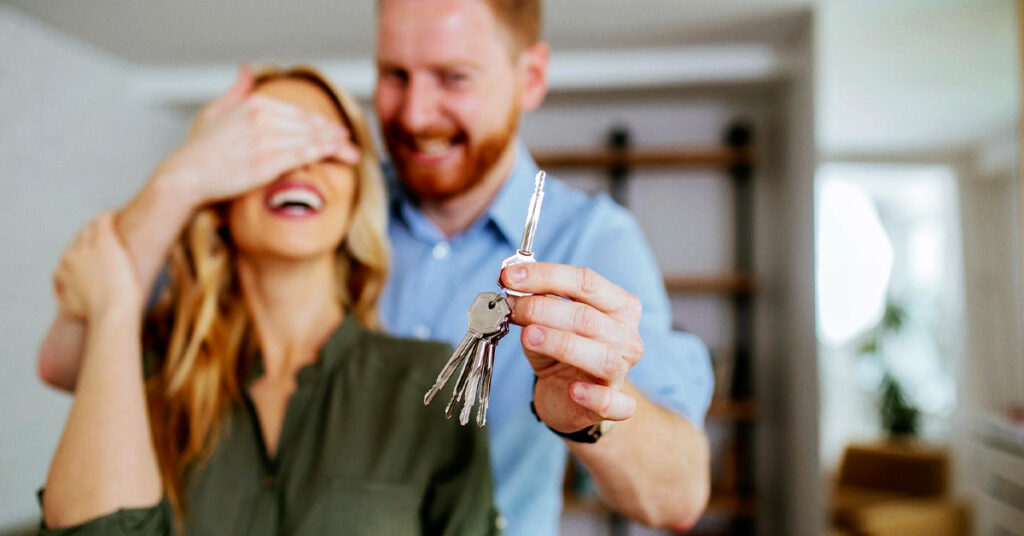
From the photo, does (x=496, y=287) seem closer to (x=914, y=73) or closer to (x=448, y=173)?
(x=448, y=173)

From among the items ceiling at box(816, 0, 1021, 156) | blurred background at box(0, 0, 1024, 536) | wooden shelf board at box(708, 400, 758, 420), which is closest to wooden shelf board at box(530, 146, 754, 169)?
blurred background at box(0, 0, 1024, 536)

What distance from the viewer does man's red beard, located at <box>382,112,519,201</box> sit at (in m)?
0.50

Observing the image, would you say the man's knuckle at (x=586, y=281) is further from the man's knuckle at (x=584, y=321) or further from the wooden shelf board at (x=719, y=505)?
the wooden shelf board at (x=719, y=505)

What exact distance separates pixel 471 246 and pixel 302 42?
30 centimetres

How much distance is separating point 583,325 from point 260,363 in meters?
0.32

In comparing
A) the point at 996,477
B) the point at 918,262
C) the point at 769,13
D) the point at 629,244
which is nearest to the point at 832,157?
the point at 918,262

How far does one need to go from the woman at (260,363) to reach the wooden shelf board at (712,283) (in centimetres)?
146

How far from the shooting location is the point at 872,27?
139cm

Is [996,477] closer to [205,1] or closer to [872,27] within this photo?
[872,27]

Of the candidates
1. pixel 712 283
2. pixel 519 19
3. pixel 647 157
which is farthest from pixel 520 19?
pixel 712 283

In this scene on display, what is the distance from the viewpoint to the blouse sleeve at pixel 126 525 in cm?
42

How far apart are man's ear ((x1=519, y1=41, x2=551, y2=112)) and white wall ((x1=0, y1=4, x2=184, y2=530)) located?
33cm

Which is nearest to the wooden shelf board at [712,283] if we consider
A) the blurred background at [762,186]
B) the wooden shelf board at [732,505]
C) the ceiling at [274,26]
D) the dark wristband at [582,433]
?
the blurred background at [762,186]

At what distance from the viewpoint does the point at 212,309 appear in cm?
54
